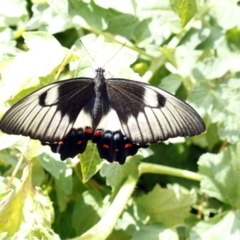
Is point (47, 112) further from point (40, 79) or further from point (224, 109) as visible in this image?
point (224, 109)

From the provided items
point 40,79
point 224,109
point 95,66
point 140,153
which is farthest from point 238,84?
point 40,79

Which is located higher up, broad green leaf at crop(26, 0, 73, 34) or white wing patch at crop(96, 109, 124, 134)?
broad green leaf at crop(26, 0, 73, 34)

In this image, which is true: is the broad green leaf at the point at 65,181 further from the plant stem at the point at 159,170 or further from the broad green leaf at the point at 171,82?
the broad green leaf at the point at 171,82

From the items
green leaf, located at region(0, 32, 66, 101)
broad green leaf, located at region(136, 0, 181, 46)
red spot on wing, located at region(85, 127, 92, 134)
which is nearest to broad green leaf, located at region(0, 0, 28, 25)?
green leaf, located at region(0, 32, 66, 101)

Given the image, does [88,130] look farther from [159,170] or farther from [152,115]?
[159,170]

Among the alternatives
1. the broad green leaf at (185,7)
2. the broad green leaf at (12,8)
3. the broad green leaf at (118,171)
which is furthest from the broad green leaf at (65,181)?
the broad green leaf at (185,7)

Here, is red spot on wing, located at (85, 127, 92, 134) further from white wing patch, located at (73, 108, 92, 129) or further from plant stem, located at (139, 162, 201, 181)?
plant stem, located at (139, 162, 201, 181)
